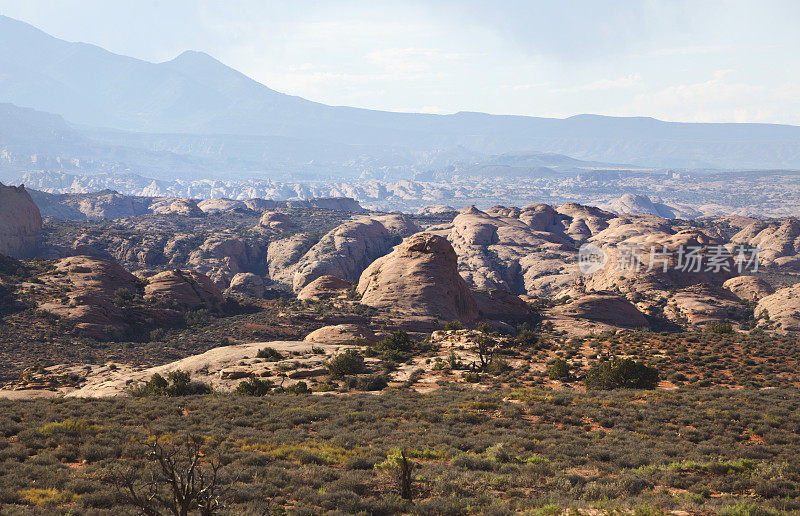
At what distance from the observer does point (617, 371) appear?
121 ft

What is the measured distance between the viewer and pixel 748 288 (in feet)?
342

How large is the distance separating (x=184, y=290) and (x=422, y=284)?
39449mm

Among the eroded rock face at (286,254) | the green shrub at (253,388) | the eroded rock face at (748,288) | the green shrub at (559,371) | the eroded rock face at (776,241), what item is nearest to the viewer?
the green shrub at (253,388)

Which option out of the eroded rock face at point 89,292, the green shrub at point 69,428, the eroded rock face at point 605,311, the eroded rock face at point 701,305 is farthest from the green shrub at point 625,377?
the eroded rock face at point 89,292

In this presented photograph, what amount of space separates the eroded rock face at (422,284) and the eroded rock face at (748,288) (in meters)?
62.1

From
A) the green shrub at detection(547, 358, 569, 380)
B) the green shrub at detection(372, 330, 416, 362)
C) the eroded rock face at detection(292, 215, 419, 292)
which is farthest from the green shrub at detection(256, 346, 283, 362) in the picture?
the eroded rock face at detection(292, 215, 419, 292)

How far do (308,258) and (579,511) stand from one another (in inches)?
5381

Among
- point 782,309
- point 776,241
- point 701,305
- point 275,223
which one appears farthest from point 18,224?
point 776,241

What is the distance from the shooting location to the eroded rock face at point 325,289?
9212cm

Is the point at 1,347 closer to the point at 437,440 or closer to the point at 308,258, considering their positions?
the point at 437,440

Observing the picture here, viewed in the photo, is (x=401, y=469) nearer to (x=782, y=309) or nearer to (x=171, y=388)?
(x=171, y=388)

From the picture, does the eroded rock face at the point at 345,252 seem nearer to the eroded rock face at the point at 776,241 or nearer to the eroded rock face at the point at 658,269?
the eroded rock face at the point at 658,269

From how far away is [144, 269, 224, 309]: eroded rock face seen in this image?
79875mm

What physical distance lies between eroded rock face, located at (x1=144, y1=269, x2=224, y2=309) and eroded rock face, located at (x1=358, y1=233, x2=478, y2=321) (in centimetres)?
2563
